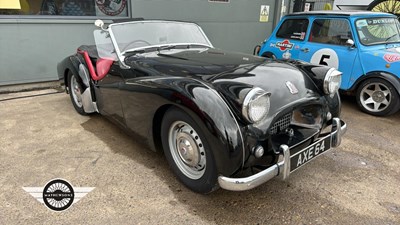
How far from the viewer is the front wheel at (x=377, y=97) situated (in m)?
4.38

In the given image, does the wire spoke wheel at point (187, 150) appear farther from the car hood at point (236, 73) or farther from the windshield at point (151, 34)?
the windshield at point (151, 34)

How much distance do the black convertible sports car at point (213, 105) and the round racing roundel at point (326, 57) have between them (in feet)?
6.99

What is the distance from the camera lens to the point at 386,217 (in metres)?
2.34

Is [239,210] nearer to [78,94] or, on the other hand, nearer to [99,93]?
[99,93]

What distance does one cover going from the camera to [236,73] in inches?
102

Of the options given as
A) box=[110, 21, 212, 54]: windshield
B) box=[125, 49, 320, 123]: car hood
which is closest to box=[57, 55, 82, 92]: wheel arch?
box=[110, 21, 212, 54]: windshield

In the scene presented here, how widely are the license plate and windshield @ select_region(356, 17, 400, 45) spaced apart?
117 inches

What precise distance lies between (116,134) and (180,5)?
14.0ft

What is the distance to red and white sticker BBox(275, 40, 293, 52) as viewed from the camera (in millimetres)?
5609

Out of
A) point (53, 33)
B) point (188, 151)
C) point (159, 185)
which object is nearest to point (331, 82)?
point (188, 151)

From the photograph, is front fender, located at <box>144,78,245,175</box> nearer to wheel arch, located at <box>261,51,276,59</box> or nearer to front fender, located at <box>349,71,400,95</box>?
front fender, located at <box>349,71,400,95</box>

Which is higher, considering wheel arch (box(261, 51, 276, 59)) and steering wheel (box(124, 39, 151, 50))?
steering wheel (box(124, 39, 151, 50))

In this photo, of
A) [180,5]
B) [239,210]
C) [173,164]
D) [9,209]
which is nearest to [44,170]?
[9,209]

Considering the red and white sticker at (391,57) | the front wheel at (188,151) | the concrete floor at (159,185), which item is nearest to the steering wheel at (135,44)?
the concrete floor at (159,185)
